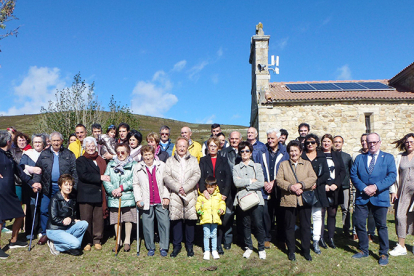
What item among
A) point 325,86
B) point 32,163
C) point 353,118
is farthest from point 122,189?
point 325,86

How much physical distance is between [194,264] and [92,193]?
2.06 m

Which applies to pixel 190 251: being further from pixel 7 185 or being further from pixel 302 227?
pixel 7 185

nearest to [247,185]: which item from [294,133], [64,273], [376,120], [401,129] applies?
[64,273]

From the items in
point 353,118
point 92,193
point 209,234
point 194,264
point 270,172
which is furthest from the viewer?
point 353,118

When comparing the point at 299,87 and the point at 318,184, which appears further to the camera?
the point at 299,87

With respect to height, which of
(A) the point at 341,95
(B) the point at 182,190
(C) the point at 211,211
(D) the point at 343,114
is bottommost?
(C) the point at 211,211

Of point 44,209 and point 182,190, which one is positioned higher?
point 182,190

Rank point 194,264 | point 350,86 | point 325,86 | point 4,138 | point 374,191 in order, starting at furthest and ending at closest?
point 325,86 < point 350,86 < point 4,138 < point 374,191 < point 194,264

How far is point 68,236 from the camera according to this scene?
171 inches

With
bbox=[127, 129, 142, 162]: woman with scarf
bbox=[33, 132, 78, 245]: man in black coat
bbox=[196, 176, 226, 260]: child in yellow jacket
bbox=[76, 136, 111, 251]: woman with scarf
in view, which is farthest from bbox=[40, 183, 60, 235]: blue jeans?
bbox=[196, 176, 226, 260]: child in yellow jacket

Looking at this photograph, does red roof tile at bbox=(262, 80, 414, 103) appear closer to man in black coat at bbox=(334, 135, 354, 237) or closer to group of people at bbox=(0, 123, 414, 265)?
man in black coat at bbox=(334, 135, 354, 237)

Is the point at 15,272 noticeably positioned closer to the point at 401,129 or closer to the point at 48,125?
the point at 48,125

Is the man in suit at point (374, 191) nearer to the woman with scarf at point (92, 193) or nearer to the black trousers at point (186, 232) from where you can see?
the black trousers at point (186, 232)

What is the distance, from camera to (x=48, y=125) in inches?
609
